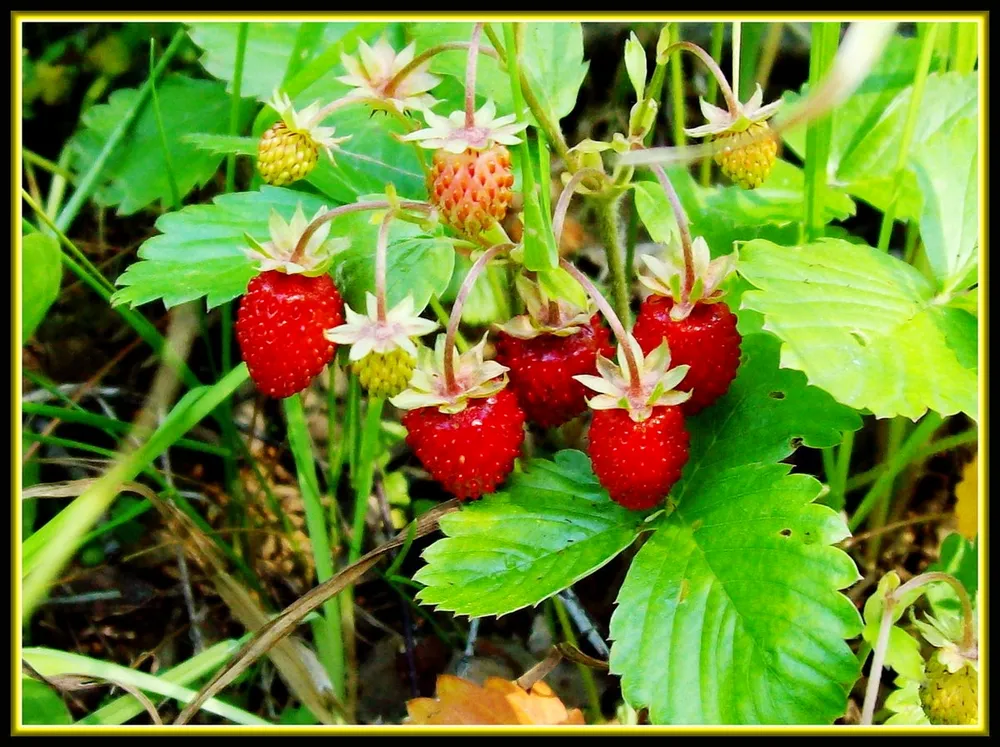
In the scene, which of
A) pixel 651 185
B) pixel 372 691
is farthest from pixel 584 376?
pixel 372 691

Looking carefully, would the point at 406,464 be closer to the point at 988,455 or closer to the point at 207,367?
the point at 207,367

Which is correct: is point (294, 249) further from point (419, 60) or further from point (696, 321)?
point (696, 321)

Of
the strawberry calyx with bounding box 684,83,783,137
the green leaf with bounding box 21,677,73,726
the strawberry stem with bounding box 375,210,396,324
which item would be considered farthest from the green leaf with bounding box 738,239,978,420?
the green leaf with bounding box 21,677,73,726

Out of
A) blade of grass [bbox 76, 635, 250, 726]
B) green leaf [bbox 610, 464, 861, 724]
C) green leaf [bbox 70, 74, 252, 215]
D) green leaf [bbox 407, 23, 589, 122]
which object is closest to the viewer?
green leaf [bbox 610, 464, 861, 724]

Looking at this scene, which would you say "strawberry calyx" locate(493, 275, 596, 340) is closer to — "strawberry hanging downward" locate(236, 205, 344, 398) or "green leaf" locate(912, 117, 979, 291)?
"strawberry hanging downward" locate(236, 205, 344, 398)

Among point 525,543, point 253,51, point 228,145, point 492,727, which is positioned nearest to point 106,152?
point 253,51

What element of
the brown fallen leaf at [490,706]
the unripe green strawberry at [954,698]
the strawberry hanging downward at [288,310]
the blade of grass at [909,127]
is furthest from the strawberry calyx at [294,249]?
the unripe green strawberry at [954,698]

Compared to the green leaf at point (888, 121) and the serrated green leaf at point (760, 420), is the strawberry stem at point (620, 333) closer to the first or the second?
the serrated green leaf at point (760, 420)
